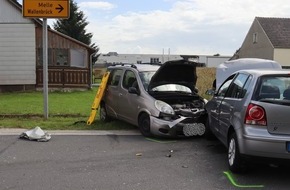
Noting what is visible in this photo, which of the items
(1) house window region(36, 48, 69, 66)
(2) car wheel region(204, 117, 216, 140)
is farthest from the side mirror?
(1) house window region(36, 48, 69, 66)

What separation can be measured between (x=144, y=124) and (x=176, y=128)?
0.88 meters

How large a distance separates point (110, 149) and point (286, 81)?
3.57m

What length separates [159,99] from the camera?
9227 millimetres

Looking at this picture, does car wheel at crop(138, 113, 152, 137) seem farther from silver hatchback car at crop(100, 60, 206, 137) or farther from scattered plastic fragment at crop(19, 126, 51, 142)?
scattered plastic fragment at crop(19, 126, 51, 142)

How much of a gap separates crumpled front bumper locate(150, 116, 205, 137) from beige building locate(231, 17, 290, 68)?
117 ft

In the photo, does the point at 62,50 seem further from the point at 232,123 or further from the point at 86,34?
the point at 86,34

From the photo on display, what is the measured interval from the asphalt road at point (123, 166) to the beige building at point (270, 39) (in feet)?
120

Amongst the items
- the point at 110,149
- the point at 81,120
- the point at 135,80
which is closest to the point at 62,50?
the point at 81,120

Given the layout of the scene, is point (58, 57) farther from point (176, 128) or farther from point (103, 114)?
point (176, 128)

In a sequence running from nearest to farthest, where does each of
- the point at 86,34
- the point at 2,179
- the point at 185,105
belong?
the point at 2,179 → the point at 185,105 → the point at 86,34

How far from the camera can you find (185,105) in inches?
371

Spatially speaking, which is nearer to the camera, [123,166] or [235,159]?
[235,159]

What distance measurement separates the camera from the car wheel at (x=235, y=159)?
235 inches

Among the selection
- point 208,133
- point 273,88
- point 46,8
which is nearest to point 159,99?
point 208,133
